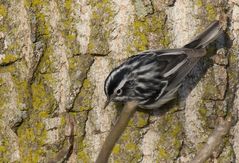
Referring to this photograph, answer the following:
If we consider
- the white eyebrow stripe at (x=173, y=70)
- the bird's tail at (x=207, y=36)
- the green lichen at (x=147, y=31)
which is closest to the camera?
the bird's tail at (x=207, y=36)

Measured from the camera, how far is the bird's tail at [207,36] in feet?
9.80

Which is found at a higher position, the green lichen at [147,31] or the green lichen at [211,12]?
the green lichen at [211,12]

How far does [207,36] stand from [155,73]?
437mm

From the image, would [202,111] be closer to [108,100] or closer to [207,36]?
[207,36]

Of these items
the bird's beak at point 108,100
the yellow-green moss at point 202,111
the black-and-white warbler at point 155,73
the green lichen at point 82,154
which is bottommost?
the green lichen at point 82,154

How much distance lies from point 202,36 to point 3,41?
1.12m

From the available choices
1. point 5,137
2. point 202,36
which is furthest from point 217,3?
point 5,137

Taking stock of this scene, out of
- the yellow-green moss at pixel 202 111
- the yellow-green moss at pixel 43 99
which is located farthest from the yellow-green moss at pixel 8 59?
the yellow-green moss at pixel 202 111

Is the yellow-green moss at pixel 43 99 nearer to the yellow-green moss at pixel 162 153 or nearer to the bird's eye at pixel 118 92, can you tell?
the bird's eye at pixel 118 92

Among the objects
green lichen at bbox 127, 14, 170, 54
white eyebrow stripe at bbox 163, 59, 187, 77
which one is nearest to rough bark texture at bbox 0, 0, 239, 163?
green lichen at bbox 127, 14, 170, 54

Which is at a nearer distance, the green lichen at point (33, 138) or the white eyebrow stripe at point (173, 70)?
the green lichen at point (33, 138)

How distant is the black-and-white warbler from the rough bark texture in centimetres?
6

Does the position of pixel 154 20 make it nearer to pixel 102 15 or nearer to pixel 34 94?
pixel 102 15

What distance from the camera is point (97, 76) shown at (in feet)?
10.3
